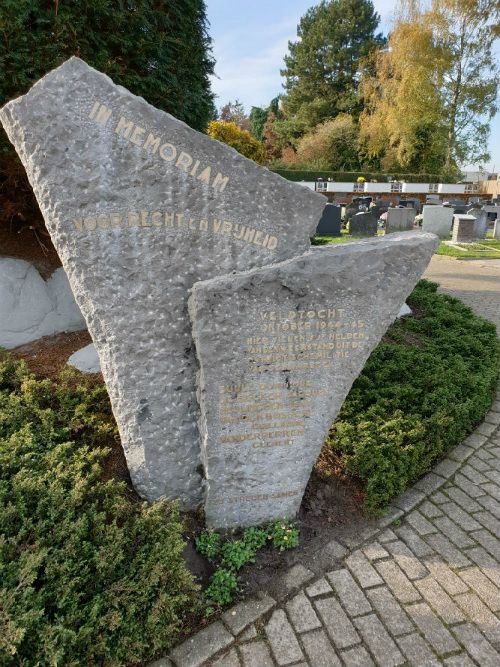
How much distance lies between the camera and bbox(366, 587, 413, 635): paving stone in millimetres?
2674

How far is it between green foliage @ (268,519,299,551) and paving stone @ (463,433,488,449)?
Result: 7.51 ft

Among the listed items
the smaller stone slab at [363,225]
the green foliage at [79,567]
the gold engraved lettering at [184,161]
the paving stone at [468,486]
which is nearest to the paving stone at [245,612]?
the green foliage at [79,567]

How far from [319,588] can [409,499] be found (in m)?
1.25

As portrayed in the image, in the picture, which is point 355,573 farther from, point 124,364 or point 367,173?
point 367,173

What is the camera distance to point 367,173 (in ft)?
117

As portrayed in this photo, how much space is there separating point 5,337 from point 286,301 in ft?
14.4

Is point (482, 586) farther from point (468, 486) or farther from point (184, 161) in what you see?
point (184, 161)

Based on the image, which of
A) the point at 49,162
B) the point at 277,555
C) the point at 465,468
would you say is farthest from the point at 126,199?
the point at 465,468

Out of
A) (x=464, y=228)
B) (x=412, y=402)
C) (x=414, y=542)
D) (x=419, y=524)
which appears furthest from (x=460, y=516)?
(x=464, y=228)

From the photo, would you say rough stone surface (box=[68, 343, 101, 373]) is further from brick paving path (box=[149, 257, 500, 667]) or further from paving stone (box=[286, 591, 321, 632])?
paving stone (box=[286, 591, 321, 632])

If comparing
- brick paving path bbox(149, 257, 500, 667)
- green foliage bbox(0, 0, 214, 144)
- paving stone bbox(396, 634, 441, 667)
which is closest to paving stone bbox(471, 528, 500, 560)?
brick paving path bbox(149, 257, 500, 667)

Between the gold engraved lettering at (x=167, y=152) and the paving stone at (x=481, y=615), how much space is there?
3425 millimetres

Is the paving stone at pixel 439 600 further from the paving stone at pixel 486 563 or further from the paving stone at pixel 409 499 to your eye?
the paving stone at pixel 409 499

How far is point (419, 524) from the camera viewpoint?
11.4ft
